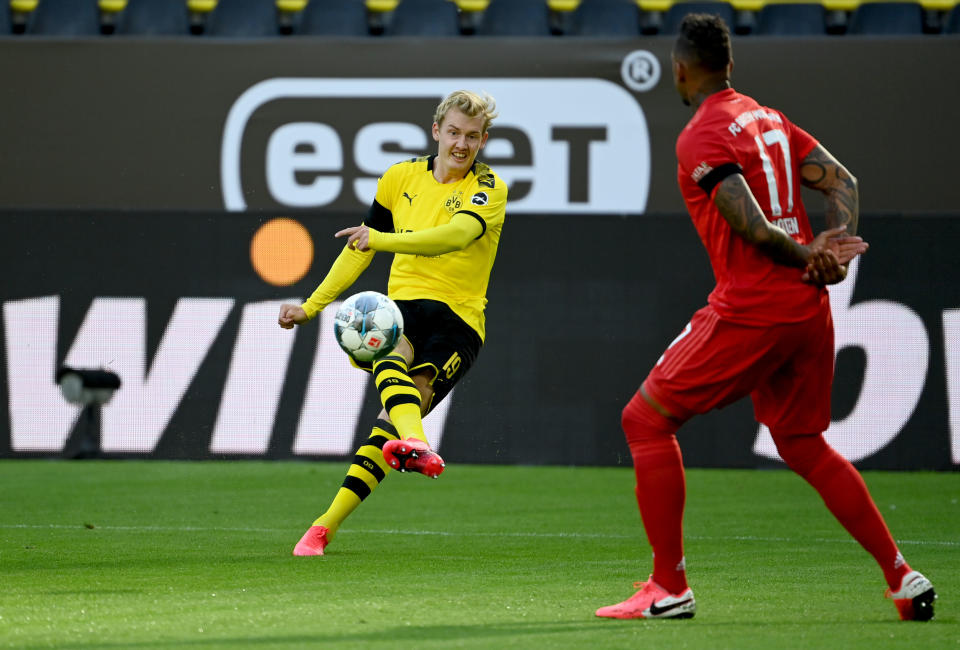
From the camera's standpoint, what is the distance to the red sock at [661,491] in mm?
4484

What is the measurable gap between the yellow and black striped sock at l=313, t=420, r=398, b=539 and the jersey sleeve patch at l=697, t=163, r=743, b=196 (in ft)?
7.71

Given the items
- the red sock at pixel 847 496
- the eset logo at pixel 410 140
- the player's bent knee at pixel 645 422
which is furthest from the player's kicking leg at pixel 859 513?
the eset logo at pixel 410 140

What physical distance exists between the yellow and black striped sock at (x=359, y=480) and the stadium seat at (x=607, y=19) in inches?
279

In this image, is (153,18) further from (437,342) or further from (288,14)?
(437,342)

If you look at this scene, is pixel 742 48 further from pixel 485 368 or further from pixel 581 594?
pixel 581 594

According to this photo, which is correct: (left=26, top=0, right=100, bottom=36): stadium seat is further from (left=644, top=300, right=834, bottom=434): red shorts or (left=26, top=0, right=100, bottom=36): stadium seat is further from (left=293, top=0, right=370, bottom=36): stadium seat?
(left=644, top=300, right=834, bottom=434): red shorts

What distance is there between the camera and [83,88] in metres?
12.3

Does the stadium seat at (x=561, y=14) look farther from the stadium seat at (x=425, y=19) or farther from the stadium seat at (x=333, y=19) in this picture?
the stadium seat at (x=333, y=19)

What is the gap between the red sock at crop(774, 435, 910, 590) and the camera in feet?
14.7

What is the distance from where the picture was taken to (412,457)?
5.71m

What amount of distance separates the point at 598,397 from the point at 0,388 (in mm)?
4208

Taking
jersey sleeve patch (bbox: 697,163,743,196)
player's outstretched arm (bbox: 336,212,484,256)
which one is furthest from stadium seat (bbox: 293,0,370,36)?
jersey sleeve patch (bbox: 697,163,743,196)

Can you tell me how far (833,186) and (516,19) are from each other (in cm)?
851

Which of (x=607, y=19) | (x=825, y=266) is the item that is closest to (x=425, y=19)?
(x=607, y=19)
